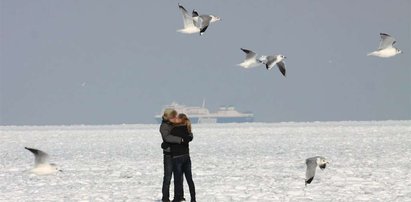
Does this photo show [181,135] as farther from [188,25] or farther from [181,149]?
[188,25]

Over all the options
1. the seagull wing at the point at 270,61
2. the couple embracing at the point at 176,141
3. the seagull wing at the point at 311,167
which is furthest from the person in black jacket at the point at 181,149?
the seagull wing at the point at 270,61

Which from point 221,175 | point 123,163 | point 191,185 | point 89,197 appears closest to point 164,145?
point 191,185

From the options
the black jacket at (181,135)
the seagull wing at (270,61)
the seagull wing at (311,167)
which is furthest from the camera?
the seagull wing at (270,61)

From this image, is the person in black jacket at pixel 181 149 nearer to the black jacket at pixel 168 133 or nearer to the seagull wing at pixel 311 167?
the black jacket at pixel 168 133

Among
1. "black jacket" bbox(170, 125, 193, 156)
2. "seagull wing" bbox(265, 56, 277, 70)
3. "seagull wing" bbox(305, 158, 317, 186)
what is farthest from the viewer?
"seagull wing" bbox(265, 56, 277, 70)

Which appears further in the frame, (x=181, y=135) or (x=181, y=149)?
(x=181, y=149)

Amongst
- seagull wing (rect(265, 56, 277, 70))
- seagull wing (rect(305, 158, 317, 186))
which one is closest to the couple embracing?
seagull wing (rect(305, 158, 317, 186))

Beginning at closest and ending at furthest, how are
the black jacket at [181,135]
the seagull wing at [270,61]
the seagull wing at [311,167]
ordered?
the black jacket at [181,135], the seagull wing at [311,167], the seagull wing at [270,61]

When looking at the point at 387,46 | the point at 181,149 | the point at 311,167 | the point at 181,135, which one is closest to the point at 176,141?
the point at 181,135

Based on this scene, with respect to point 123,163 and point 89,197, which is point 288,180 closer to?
point 89,197

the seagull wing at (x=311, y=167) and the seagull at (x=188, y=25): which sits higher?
the seagull at (x=188, y=25)

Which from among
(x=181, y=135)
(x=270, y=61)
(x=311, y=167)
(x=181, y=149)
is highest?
(x=270, y=61)

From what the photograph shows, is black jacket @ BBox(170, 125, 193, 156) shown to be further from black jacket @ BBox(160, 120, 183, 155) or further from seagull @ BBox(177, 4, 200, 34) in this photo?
seagull @ BBox(177, 4, 200, 34)

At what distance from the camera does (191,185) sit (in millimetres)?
11820
